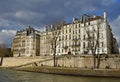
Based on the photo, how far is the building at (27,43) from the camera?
10294cm

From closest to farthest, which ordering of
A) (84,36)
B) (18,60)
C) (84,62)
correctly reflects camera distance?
(84,62) < (84,36) < (18,60)

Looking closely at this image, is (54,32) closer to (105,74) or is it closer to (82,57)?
(82,57)

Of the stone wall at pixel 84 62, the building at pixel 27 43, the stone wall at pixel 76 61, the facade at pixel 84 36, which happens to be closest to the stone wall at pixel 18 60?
the stone wall at pixel 76 61

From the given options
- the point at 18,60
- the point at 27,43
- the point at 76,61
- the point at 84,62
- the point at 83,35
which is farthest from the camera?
the point at 27,43

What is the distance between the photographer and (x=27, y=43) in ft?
347

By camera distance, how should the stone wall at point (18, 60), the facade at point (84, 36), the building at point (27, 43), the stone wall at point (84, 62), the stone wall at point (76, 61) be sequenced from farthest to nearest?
1. the building at point (27, 43)
2. the stone wall at point (18, 60)
3. the facade at point (84, 36)
4. the stone wall at point (76, 61)
5. the stone wall at point (84, 62)

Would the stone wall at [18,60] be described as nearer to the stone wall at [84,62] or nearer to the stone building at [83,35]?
the stone wall at [84,62]

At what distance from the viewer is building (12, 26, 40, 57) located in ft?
338

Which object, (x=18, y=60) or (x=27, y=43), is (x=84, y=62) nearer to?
(x=18, y=60)

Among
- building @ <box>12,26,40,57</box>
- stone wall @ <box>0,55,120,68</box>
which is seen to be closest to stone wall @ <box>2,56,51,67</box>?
stone wall @ <box>0,55,120,68</box>

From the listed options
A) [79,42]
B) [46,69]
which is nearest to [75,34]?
[79,42]

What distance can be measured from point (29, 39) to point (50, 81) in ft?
229

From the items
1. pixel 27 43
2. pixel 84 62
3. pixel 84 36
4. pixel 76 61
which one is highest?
pixel 84 36

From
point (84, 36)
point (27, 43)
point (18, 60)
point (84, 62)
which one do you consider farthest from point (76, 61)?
point (27, 43)
